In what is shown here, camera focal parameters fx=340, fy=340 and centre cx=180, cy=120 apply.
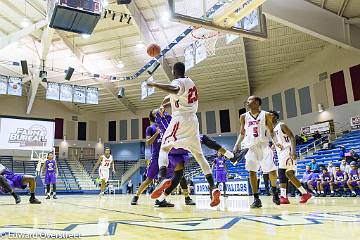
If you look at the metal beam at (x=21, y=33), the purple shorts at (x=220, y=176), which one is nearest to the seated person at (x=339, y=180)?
the purple shorts at (x=220, y=176)

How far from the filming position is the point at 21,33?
1641 centimetres

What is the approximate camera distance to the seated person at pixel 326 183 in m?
11.6

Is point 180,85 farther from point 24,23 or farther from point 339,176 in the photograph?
point 24,23

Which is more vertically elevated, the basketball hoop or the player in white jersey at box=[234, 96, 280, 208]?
the basketball hoop

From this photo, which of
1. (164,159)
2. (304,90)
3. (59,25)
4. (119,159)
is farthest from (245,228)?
(119,159)

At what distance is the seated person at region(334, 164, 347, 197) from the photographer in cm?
1132

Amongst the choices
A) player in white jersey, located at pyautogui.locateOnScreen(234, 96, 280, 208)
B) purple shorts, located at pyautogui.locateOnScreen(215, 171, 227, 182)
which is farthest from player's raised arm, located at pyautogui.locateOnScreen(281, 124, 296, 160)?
purple shorts, located at pyautogui.locateOnScreen(215, 171, 227, 182)

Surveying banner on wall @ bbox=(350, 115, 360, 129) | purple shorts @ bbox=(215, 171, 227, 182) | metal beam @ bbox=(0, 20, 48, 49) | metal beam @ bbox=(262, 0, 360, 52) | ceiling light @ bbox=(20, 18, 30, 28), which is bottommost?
purple shorts @ bbox=(215, 171, 227, 182)

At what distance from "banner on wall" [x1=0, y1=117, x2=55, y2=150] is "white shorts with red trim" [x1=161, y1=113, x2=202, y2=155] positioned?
70.5ft

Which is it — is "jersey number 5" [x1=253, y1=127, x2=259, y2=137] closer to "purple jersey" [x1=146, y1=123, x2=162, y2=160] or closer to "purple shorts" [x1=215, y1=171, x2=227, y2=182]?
"purple jersey" [x1=146, y1=123, x2=162, y2=160]

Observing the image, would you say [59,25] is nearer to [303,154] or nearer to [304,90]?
[303,154]

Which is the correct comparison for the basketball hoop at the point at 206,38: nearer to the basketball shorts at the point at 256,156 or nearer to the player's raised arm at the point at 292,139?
the player's raised arm at the point at 292,139

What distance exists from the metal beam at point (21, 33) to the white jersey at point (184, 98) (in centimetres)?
1379

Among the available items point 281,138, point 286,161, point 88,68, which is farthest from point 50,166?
point 88,68
